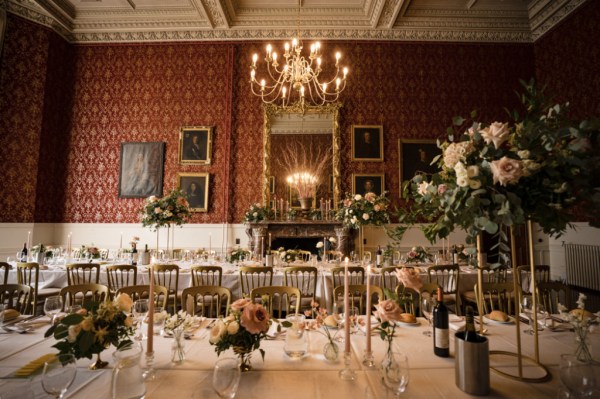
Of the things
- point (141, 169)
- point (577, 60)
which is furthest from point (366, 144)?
point (141, 169)

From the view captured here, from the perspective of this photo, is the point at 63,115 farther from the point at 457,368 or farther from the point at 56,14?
the point at 457,368

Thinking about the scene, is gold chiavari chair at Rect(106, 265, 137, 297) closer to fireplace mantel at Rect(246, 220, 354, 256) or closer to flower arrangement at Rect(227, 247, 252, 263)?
flower arrangement at Rect(227, 247, 252, 263)

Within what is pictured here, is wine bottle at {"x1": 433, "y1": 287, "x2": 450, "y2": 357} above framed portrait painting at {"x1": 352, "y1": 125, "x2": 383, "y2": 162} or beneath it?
beneath

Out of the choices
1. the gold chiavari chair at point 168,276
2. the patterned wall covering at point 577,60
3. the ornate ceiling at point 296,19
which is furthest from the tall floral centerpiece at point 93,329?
the patterned wall covering at point 577,60

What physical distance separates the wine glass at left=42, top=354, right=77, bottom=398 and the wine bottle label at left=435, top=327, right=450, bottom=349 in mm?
1582

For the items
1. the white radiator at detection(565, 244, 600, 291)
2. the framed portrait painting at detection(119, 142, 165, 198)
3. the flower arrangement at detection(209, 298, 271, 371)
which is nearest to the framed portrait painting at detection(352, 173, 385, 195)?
the white radiator at detection(565, 244, 600, 291)

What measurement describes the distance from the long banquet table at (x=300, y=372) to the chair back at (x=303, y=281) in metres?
2.04

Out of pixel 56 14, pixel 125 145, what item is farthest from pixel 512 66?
pixel 56 14

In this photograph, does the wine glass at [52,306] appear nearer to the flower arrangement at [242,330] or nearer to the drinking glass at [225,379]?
the flower arrangement at [242,330]

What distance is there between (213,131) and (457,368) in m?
6.49

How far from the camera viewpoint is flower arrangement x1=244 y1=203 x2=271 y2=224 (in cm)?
616

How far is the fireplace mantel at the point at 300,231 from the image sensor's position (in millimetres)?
6254

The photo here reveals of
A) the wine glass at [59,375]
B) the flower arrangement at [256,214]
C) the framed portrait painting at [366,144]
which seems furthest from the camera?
the framed portrait painting at [366,144]

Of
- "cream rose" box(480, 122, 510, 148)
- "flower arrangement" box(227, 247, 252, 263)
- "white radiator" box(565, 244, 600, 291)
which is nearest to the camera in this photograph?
"cream rose" box(480, 122, 510, 148)
